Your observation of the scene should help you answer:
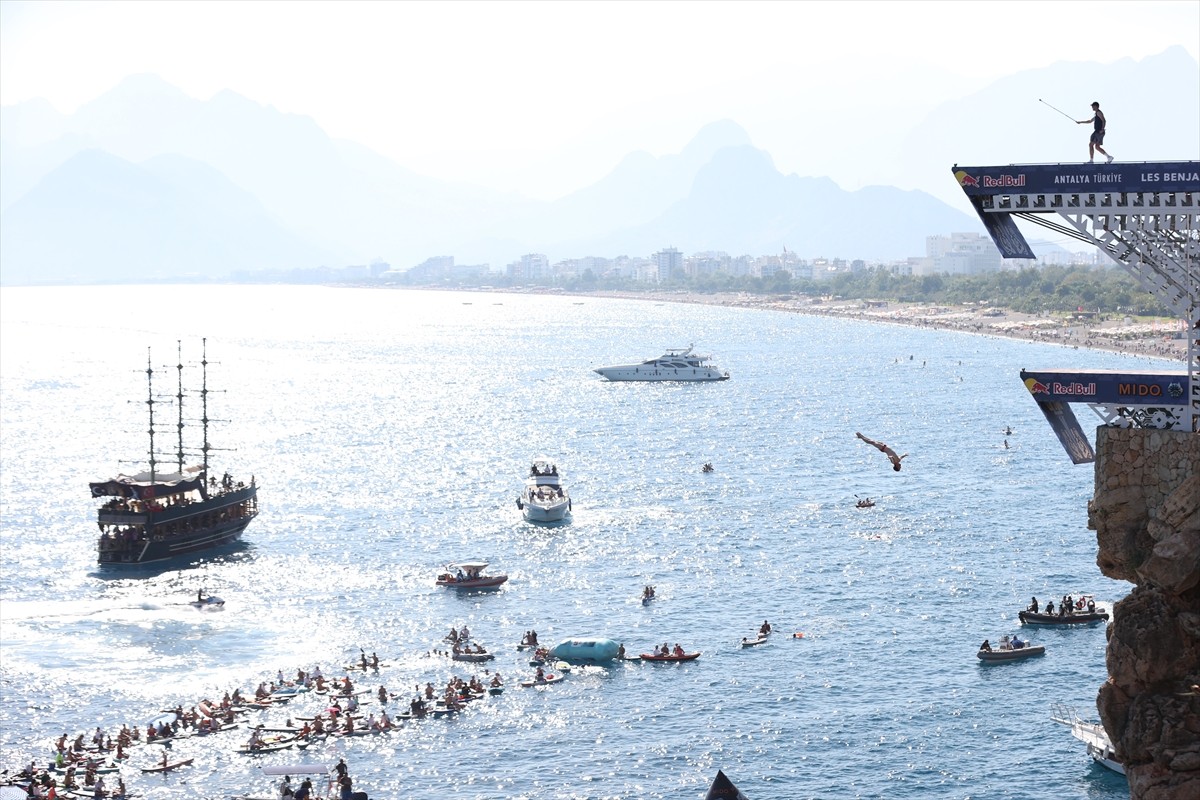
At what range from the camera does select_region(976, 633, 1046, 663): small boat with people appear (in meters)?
69.6

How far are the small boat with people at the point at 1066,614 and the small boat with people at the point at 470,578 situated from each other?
31044 millimetres

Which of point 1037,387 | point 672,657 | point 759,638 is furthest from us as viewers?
point 759,638

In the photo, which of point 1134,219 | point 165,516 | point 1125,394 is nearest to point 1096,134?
point 1134,219

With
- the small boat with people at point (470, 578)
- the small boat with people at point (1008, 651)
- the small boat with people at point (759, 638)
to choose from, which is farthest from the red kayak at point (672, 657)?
the small boat with people at point (470, 578)

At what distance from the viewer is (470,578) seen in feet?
287

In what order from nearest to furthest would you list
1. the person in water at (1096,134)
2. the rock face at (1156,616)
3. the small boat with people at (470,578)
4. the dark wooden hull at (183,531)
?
1. the rock face at (1156,616)
2. the person in water at (1096,134)
3. the small boat with people at (470,578)
4. the dark wooden hull at (183,531)

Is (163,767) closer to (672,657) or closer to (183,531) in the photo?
(672,657)

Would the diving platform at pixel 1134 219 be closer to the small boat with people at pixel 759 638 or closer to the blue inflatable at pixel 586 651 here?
the blue inflatable at pixel 586 651

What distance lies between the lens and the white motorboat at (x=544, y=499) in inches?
4195

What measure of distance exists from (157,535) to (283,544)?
9130 millimetres

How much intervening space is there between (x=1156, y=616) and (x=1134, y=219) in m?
7.88

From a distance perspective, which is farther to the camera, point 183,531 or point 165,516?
point 183,531

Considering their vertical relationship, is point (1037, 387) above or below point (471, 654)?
above

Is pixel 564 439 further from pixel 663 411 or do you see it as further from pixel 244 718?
pixel 244 718
